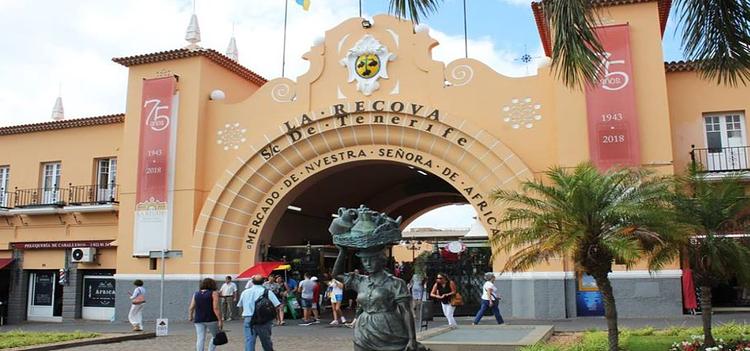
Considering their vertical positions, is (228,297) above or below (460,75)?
below

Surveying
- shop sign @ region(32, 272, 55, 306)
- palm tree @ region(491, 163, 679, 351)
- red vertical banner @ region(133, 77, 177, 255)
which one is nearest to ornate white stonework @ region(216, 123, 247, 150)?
red vertical banner @ region(133, 77, 177, 255)

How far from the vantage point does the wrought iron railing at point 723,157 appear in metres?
19.8

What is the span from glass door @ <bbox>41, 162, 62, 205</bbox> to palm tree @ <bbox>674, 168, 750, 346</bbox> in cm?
2207

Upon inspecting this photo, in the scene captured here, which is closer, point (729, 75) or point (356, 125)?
point (729, 75)

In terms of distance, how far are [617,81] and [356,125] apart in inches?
294

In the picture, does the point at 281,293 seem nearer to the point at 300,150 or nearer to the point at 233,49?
the point at 300,150

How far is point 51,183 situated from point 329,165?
1211 centimetres

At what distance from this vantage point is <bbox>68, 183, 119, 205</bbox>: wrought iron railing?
2601 centimetres

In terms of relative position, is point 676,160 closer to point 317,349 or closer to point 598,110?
point 598,110

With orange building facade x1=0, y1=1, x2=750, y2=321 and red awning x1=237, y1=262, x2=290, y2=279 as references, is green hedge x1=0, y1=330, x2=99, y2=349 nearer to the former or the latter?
red awning x1=237, y1=262, x2=290, y2=279

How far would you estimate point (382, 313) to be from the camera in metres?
7.77

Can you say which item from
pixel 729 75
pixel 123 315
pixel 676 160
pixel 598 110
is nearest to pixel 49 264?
pixel 123 315

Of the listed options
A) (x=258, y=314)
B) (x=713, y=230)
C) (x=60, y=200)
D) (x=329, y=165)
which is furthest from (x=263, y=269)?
(x=713, y=230)

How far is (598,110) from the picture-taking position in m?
19.5
